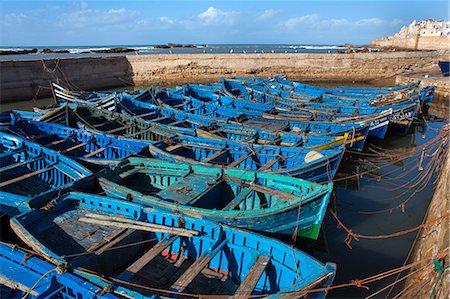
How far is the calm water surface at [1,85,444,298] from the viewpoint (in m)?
8.87

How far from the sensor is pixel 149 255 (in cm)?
627

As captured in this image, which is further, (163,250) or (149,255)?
(163,250)

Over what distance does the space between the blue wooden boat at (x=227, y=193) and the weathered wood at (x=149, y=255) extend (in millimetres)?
997

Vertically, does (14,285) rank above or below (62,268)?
below

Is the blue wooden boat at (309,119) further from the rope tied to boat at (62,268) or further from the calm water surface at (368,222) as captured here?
the rope tied to boat at (62,268)

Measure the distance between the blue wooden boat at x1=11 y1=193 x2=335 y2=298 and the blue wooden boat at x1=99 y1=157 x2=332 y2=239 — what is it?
706 millimetres

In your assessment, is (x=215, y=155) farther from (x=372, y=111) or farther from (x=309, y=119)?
(x=372, y=111)

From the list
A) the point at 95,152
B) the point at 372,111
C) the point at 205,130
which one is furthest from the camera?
the point at 372,111

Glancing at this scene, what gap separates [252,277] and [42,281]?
148 inches

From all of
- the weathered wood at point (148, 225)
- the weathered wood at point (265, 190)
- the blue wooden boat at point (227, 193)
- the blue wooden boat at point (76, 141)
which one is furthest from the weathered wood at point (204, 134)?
the weathered wood at point (148, 225)

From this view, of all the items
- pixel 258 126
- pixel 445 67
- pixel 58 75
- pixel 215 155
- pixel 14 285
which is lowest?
pixel 14 285

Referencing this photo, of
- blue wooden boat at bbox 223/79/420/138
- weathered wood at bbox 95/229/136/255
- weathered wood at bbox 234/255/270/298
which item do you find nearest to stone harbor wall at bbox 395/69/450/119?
blue wooden boat at bbox 223/79/420/138

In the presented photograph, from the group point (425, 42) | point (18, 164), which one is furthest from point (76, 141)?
point (425, 42)

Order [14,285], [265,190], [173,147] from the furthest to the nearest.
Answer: [173,147]
[265,190]
[14,285]
